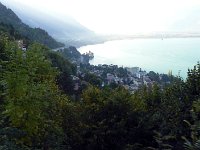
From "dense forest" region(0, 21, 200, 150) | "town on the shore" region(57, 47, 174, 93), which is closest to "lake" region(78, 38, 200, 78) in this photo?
"town on the shore" region(57, 47, 174, 93)

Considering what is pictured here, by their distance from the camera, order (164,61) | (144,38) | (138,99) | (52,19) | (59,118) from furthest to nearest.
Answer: (52,19) → (144,38) → (164,61) → (138,99) → (59,118)

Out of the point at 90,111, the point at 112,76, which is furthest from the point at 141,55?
the point at 90,111

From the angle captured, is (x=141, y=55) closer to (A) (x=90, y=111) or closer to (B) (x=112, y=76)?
(B) (x=112, y=76)

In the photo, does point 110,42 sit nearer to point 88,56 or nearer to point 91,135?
point 88,56

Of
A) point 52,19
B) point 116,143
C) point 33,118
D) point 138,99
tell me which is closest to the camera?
point 33,118

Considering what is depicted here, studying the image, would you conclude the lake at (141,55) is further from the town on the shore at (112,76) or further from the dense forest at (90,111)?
the dense forest at (90,111)

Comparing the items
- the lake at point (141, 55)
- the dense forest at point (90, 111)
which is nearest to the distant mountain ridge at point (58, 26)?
the lake at point (141, 55)

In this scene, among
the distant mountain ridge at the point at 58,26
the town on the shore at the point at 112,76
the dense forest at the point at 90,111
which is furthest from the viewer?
the distant mountain ridge at the point at 58,26

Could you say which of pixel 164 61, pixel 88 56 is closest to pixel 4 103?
pixel 164 61
